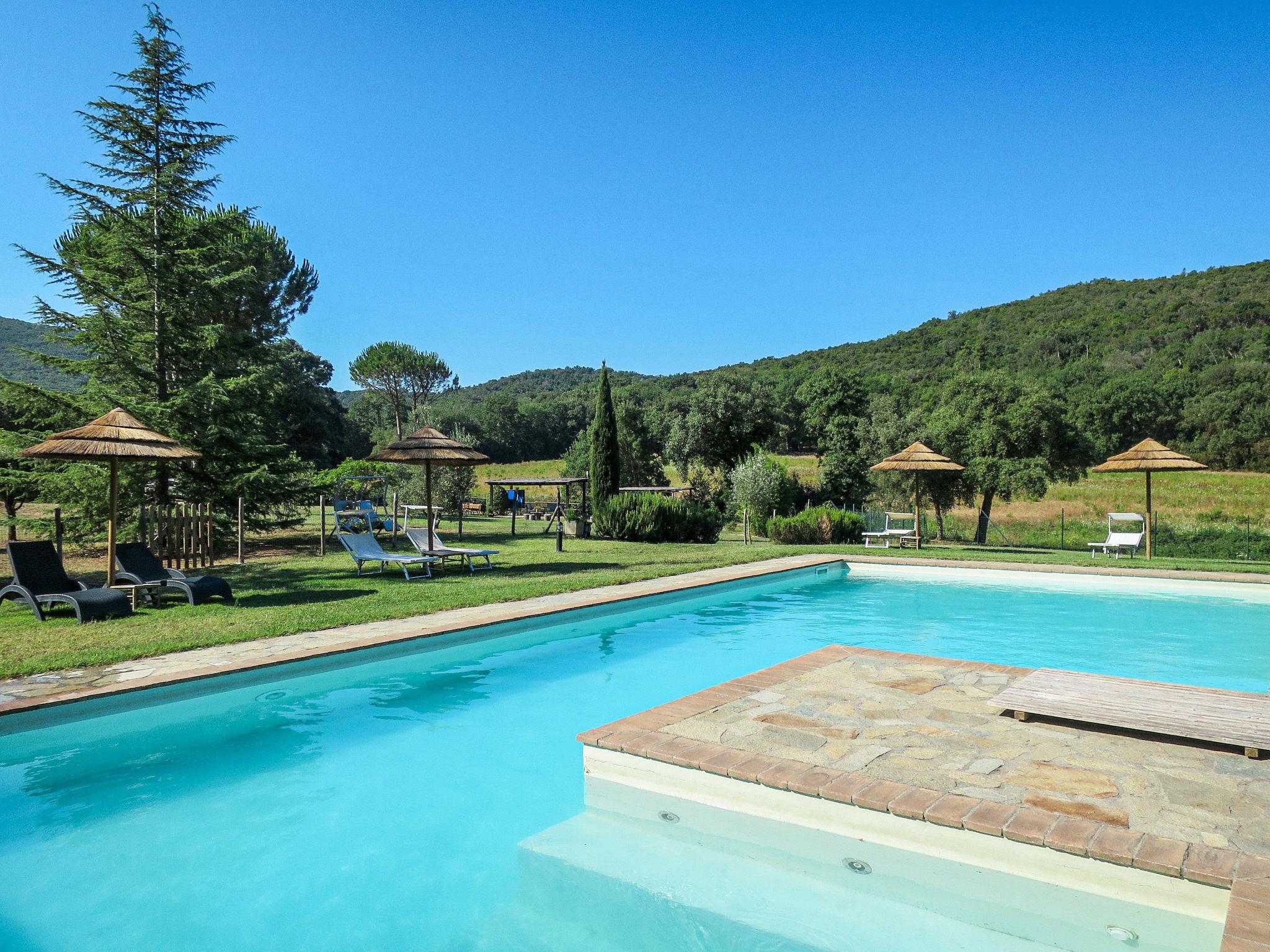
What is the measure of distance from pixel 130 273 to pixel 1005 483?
2208cm

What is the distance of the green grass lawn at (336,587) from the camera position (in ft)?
21.1

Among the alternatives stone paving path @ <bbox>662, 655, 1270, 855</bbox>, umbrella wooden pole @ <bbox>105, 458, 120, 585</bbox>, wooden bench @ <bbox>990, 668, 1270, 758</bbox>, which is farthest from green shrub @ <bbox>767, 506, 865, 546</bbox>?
wooden bench @ <bbox>990, 668, 1270, 758</bbox>

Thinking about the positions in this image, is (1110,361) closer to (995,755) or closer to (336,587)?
(336,587)

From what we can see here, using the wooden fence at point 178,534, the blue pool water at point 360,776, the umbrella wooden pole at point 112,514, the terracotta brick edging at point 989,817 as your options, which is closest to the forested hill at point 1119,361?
the wooden fence at point 178,534

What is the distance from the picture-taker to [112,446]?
26.2 feet

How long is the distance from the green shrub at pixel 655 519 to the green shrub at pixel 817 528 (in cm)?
157

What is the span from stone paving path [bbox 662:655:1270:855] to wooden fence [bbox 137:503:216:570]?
A: 10.0m

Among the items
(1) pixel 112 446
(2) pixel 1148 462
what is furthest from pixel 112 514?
(2) pixel 1148 462

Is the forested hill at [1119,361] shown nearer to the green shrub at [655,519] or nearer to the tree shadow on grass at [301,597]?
the green shrub at [655,519]

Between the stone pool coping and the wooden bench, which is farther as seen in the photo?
the stone pool coping

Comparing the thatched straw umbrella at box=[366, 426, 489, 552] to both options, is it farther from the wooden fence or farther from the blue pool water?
the blue pool water

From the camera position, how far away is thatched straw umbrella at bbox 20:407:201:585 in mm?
7812

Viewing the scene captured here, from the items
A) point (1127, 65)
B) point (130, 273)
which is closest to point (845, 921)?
point (130, 273)

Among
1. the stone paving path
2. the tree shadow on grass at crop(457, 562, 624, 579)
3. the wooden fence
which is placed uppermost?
the wooden fence
